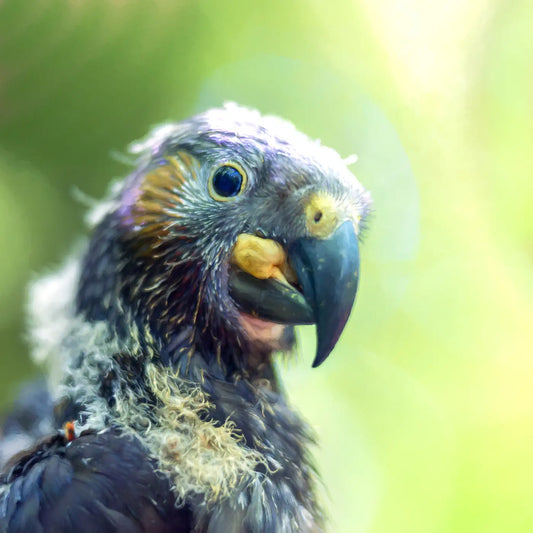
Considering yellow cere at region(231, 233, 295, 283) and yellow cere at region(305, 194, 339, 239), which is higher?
yellow cere at region(305, 194, 339, 239)

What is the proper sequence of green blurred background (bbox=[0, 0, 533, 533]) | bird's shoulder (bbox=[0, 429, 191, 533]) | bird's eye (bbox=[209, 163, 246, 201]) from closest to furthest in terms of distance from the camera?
bird's shoulder (bbox=[0, 429, 191, 533]) < bird's eye (bbox=[209, 163, 246, 201]) < green blurred background (bbox=[0, 0, 533, 533])

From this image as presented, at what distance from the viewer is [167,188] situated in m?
0.54

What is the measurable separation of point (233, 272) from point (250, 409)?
17 cm

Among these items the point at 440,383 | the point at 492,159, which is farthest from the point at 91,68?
the point at 440,383

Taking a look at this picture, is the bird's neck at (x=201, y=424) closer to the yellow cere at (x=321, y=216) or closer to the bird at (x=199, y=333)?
the bird at (x=199, y=333)

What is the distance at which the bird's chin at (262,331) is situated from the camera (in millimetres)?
558

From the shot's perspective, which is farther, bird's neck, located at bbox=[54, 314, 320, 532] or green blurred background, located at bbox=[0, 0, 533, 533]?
green blurred background, located at bbox=[0, 0, 533, 533]

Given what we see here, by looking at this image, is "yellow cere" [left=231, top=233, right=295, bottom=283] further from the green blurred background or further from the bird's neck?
the green blurred background

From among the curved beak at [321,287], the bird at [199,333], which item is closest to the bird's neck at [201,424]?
the bird at [199,333]

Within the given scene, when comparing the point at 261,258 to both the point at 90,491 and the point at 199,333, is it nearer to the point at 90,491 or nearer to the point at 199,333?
the point at 199,333

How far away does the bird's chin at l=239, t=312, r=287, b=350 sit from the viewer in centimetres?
56

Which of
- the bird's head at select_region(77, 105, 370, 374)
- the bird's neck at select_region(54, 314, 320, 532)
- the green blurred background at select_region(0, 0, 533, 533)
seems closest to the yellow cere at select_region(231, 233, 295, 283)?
the bird's head at select_region(77, 105, 370, 374)

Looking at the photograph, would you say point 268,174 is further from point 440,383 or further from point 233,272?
point 440,383

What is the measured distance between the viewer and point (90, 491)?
433 mm
